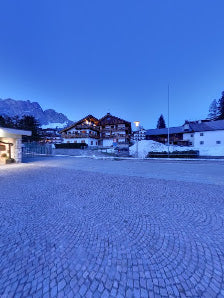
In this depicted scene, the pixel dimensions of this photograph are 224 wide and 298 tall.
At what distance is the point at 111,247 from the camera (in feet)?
7.58

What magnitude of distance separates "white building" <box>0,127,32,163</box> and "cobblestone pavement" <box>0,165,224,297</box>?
10.8m

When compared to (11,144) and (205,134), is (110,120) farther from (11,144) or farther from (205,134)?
(11,144)

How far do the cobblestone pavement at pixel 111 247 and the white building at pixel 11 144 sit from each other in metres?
10.8

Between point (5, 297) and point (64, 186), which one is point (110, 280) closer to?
point (5, 297)

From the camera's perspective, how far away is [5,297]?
60.2 inches

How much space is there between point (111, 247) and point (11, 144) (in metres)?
15.3

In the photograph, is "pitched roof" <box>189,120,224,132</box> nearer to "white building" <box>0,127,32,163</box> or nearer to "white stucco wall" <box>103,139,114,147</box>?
"white stucco wall" <box>103,139,114,147</box>

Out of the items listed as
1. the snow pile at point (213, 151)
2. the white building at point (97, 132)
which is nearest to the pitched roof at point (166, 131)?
the white building at point (97, 132)

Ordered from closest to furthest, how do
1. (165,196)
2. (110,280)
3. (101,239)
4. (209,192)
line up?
(110,280) → (101,239) → (165,196) → (209,192)

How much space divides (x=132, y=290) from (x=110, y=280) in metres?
0.31

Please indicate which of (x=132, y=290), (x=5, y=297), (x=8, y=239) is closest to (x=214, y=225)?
(x=132, y=290)

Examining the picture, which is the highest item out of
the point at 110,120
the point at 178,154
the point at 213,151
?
the point at 110,120

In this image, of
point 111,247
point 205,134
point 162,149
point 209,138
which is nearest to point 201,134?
point 205,134

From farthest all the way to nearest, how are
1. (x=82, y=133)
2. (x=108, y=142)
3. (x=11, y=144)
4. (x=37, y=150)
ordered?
(x=108, y=142) < (x=82, y=133) < (x=37, y=150) < (x=11, y=144)
